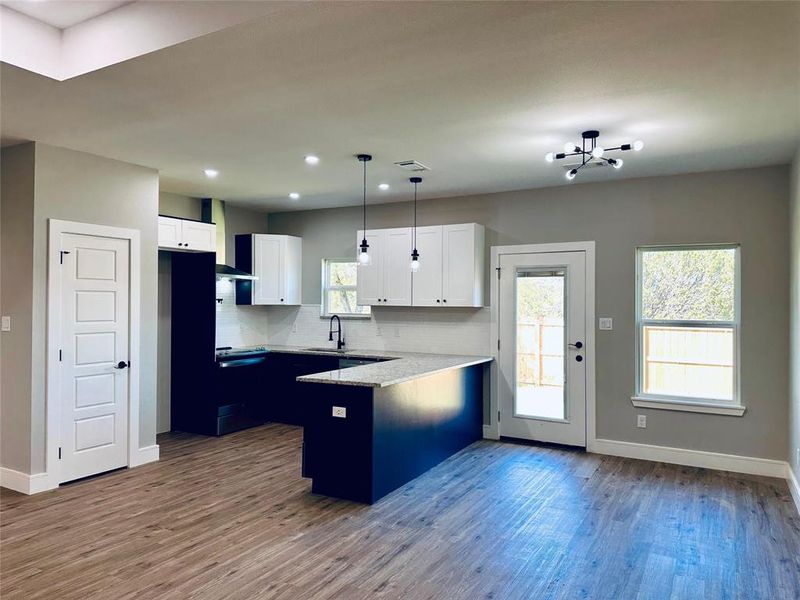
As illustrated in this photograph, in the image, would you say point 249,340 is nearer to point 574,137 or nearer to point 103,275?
point 103,275

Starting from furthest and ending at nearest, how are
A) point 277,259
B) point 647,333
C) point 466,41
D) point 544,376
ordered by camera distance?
point 277,259, point 544,376, point 647,333, point 466,41

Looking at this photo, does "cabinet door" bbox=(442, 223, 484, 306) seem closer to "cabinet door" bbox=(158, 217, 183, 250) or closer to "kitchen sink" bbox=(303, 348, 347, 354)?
"kitchen sink" bbox=(303, 348, 347, 354)

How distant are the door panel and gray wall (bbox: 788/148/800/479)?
3.13m

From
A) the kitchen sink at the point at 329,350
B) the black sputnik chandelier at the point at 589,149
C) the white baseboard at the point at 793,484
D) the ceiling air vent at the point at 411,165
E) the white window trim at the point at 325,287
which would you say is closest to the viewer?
the black sputnik chandelier at the point at 589,149

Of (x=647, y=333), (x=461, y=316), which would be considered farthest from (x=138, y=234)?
(x=647, y=333)

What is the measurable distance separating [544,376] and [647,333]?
1.09 meters

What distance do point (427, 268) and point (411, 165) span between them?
1544 mm

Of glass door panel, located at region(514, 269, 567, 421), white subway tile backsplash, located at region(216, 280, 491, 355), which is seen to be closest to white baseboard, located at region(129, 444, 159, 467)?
white subway tile backsplash, located at region(216, 280, 491, 355)

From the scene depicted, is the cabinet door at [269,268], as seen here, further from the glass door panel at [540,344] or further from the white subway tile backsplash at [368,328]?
the glass door panel at [540,344]

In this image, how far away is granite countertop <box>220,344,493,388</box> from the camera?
13.3ft

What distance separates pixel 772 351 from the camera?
475 centimetres

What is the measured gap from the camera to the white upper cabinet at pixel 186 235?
222 inches

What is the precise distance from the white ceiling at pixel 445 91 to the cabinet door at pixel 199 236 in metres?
1.05

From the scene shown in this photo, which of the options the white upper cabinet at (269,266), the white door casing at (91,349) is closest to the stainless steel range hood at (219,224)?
the white upper cabinet at (269,266)
